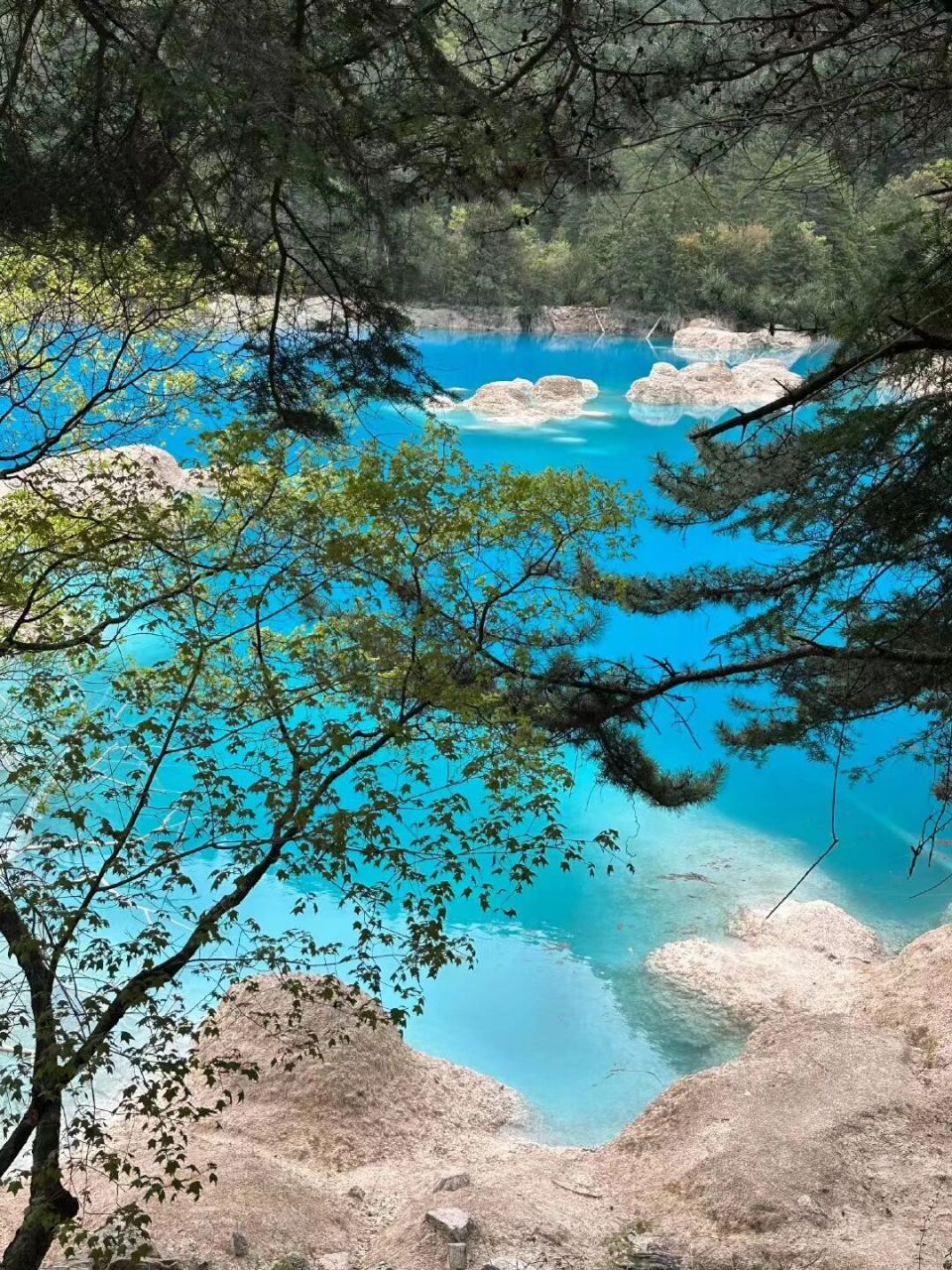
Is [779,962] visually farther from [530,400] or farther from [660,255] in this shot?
[660,255]

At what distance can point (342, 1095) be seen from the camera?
17.9 feet

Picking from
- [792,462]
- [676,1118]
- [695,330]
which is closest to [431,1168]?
[676,1118]

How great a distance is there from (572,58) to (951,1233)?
391 cm

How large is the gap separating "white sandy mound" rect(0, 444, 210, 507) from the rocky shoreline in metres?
1.96

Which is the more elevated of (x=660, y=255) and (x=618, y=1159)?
(x=660, y=255)

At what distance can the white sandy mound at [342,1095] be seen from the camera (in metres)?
5.24

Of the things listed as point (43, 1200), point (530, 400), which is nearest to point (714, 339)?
point (530, 400)

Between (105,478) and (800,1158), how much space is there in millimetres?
3688

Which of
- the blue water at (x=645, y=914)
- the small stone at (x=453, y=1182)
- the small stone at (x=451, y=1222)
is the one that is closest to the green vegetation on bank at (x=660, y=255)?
the blue water at (x=645, y=914)

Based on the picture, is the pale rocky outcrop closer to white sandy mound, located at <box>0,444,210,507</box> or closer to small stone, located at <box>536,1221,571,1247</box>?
white sandy mound, located at <box>0,444,210,507</box>

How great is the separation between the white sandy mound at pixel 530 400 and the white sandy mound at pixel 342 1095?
45.4ft

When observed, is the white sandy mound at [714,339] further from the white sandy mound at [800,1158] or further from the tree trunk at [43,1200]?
the tree trunk at [43,1200]

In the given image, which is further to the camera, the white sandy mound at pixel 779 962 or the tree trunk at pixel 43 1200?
the white sandy mound at pixel 779 962

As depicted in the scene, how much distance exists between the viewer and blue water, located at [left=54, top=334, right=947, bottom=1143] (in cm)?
637
